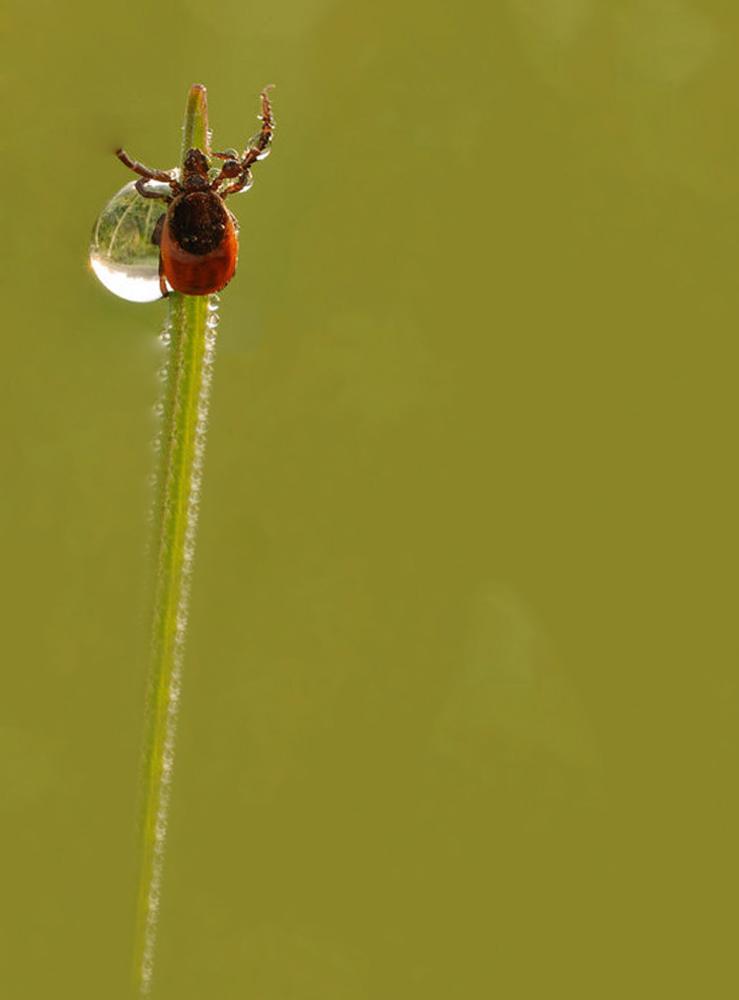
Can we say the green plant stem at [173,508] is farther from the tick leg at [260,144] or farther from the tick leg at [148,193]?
the tick leg at [260,144]

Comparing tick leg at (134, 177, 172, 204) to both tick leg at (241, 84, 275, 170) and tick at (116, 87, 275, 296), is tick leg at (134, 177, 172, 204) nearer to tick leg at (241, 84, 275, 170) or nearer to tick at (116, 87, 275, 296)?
tick at (116, 87, 275, 296)

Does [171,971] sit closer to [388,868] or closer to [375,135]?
[388,868]

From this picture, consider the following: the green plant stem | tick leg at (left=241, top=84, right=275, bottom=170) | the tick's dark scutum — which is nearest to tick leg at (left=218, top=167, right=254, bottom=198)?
tick leg at (left=241, top=84, right=275, bottom=170)

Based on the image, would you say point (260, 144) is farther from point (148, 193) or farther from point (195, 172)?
point (195, 172)

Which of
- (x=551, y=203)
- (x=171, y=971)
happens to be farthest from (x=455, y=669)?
(x=551, y=203)

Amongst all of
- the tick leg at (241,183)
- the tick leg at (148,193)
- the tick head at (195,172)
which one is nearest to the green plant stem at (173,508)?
the tick head at (195,172)

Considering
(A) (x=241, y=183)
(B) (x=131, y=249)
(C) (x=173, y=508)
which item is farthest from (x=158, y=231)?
(C) (x=173, y=508)

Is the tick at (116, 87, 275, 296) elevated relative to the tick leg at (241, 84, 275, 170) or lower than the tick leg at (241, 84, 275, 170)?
lower
